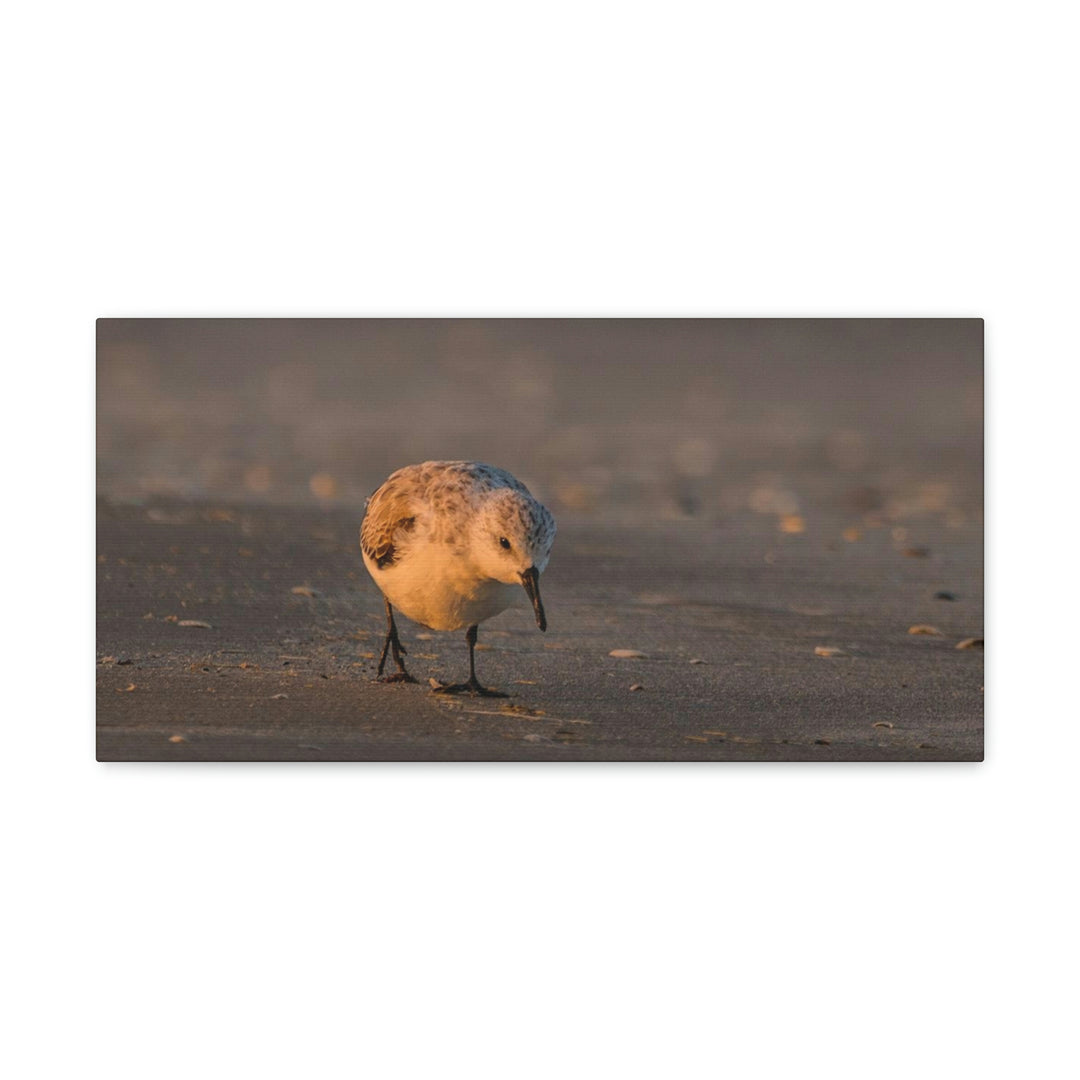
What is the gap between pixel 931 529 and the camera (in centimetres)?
932

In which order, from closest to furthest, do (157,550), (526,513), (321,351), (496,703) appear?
(526,513)
(496,703)
(157,550)
(321,351)

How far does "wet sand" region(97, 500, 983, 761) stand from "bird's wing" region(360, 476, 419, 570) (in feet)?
1.66

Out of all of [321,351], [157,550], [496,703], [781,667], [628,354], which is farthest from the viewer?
[628,354]

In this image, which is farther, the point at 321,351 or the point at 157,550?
the point at 321,351

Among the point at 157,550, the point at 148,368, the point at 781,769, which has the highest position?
the point at 148,368

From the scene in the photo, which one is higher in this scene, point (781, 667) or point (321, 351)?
point (321, 351)

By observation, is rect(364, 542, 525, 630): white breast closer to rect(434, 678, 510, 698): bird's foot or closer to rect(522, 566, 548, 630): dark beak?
rect(522, 566, 548, 630): dark beak

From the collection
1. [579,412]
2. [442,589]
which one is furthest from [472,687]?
[579,412]

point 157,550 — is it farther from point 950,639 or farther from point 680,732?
point 950,639

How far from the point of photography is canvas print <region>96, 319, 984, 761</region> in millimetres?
6754

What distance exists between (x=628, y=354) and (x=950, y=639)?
2359 mm

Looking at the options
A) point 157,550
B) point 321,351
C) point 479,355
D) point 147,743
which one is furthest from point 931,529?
point 147,743

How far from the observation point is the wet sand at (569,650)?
6734 millimetres

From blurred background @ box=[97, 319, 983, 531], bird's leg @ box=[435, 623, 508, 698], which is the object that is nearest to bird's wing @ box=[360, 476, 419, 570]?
bird's leg @ box=[435, 623, 508, 698]
